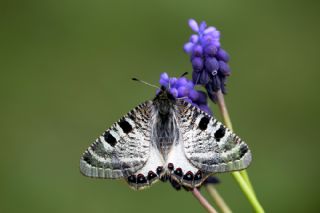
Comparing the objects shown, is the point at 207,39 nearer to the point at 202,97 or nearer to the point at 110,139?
the point at 202,97

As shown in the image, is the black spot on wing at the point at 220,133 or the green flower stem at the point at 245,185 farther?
the black spot on wing at the point at 220,133

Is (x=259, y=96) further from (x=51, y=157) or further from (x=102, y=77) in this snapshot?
(x=51, y=157)

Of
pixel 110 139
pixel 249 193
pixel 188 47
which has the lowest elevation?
pixel 249 193

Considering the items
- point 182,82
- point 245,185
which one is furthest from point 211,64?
point 245,185

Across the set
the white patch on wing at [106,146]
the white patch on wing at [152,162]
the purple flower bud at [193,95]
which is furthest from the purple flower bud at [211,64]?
the white patch on wing at [106,146]

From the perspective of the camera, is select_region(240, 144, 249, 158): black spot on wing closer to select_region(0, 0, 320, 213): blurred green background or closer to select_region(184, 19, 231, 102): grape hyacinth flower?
select_region(184, 19, 231, 102): grape hyacinth flower

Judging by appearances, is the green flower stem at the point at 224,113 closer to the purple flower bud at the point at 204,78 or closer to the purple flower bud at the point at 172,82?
the purple flower bud at the point at 204,78

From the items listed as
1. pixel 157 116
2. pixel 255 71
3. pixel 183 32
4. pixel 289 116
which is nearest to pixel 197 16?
pixel 183 32
